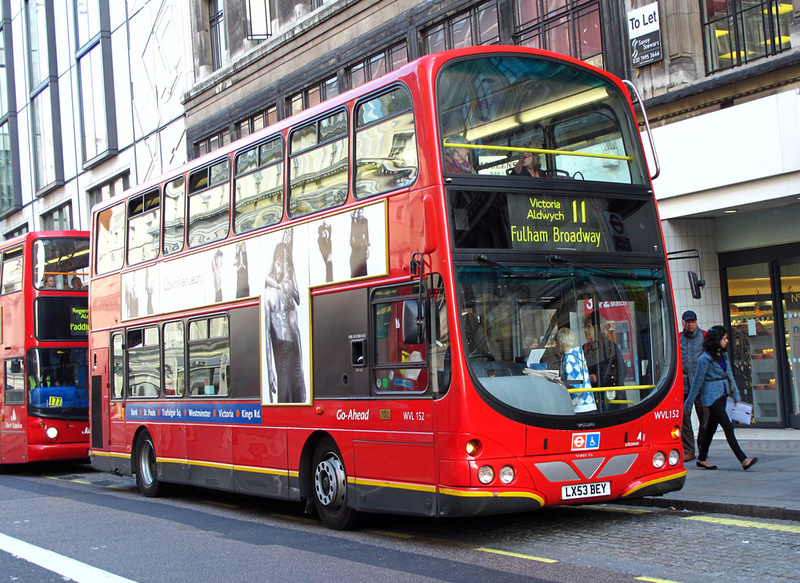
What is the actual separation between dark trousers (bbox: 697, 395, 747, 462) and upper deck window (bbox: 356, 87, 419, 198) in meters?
5.25

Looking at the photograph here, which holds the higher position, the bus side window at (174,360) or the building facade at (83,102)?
the building facade at (83,102)

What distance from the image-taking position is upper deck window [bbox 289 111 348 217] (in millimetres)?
9875

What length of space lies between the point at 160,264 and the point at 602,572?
340 inches

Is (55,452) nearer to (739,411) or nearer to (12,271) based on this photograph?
(12,271)

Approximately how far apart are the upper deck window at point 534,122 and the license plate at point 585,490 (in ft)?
9.06

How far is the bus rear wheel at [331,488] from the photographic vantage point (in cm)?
964

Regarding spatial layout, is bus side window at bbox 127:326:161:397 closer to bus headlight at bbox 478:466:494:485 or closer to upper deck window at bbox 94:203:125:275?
upper deck window at bbox 94:203:125:275

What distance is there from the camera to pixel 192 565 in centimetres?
805

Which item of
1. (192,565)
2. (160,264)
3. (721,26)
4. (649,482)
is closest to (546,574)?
(649,482)

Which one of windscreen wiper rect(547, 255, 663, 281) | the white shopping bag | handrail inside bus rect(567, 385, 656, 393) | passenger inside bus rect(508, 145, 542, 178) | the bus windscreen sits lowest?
the white shopping bag

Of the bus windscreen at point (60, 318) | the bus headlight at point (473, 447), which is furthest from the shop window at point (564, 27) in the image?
the bus headlight at point (473, 447)

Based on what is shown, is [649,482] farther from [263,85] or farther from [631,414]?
[263,85]

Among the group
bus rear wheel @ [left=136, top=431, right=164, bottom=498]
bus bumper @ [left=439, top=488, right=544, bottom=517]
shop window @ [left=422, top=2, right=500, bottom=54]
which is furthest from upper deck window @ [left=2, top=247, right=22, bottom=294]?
bus bumper @ [left=439, top=488, right=544, bottom=517]

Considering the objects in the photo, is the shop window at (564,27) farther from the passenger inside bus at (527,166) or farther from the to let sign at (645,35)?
the passenger inside bus at (527,166)
